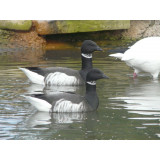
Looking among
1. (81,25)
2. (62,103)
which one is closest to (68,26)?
(81,25)

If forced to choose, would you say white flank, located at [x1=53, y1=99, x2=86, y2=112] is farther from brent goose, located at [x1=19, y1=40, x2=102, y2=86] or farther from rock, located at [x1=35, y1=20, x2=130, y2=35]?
rock, located at [x1=35, y1=20, x2=130, y2=35]

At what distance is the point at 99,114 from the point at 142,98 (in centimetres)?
174

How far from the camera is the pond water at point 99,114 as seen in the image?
7668mm

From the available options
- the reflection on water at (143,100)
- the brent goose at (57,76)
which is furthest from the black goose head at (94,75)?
the brent goose at (57,76)

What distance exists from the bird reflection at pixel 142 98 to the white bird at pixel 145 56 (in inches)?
16.2

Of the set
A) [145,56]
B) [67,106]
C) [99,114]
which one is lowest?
[99,114]

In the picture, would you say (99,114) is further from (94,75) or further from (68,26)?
(68,26)

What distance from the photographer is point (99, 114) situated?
898cm

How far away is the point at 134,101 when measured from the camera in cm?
1008

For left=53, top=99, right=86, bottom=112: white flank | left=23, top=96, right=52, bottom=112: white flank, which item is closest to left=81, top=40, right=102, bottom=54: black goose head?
left=53, top=99, right=86, bottom=112: white flank

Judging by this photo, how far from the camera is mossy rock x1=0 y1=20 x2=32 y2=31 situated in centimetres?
1816

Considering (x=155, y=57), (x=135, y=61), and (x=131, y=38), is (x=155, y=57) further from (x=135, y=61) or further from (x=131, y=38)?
(x=131, y=38)

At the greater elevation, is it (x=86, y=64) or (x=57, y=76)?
(x=86, y=64)

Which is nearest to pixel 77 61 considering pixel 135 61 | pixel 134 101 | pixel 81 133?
pixel 135 61
